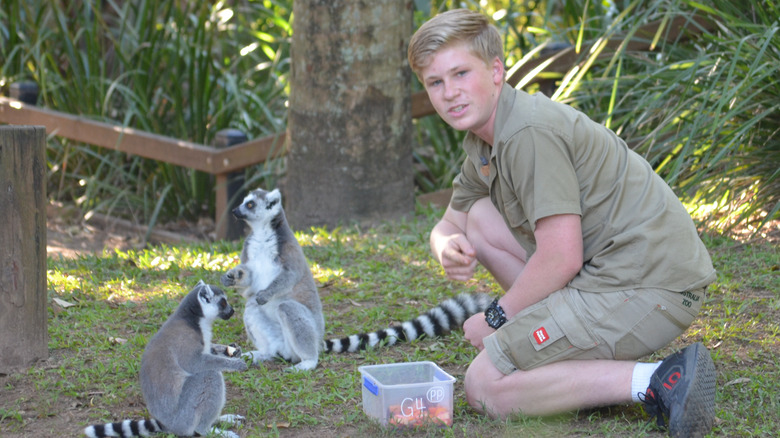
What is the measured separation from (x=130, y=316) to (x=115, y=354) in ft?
1.60

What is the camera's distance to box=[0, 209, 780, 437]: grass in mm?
2863

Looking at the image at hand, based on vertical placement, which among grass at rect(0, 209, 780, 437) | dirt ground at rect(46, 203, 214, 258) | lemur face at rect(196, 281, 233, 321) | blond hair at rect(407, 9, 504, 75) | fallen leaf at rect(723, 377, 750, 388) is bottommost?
dirt ground at rect(46, 203, 214, 258)

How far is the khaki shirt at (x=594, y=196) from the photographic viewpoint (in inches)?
102

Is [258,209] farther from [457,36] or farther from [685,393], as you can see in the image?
[685,393]

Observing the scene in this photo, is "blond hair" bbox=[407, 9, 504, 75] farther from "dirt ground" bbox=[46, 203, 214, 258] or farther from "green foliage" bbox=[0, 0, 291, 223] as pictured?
"dirt ground" bbox=[46, 203, 214, 258]

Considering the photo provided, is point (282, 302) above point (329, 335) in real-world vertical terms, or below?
above

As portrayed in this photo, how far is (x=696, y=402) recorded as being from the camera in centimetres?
254

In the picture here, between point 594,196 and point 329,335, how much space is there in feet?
5.13

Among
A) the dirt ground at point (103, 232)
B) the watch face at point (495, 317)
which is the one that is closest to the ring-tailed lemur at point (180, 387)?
the watch face at point (495, 317)

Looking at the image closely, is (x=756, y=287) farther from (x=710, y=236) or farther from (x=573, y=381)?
(x=573, y=381)

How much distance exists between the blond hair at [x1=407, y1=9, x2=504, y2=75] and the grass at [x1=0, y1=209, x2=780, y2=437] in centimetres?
125

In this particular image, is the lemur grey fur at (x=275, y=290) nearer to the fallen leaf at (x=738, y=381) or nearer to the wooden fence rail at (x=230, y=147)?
the fallen leaf at (x=738, y=381)

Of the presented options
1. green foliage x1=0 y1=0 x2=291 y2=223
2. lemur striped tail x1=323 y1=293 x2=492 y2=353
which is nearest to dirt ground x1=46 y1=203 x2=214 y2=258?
green foliage x1=0 y1=0 x2=291 y2=223

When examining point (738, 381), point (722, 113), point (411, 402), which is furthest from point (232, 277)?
point (722, 113)
